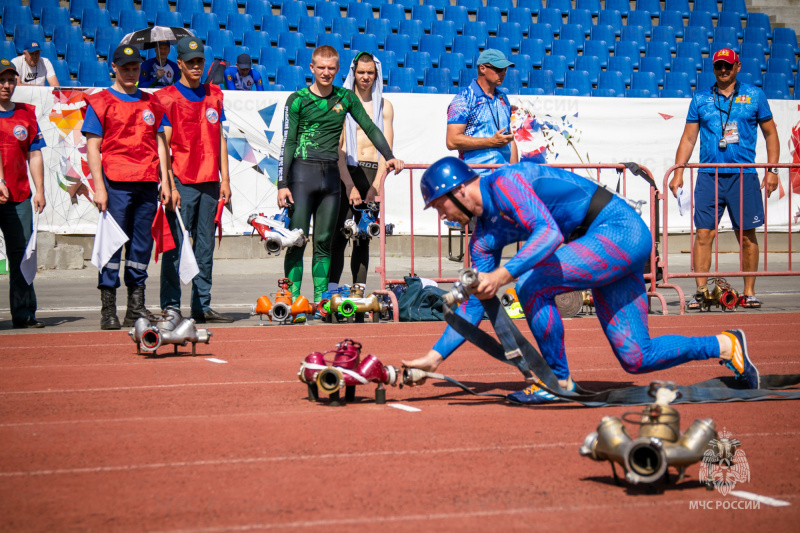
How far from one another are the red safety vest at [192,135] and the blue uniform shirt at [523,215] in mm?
4260

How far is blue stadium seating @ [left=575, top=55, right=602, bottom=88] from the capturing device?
61.5ft

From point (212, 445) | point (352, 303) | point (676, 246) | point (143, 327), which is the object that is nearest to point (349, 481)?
point (212, 445)

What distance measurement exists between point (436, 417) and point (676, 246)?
42.9 feet

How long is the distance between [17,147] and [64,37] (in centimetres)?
906

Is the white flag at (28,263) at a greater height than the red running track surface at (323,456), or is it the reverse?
the white flag at (28,263)

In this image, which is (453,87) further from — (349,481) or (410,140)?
(349,481)

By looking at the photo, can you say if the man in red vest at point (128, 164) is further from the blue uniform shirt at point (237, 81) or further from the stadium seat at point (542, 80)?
the stadium seat at point (542, 80)

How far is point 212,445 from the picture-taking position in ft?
12.6

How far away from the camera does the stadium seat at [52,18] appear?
1617 cm

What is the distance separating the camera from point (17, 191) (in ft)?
26.2

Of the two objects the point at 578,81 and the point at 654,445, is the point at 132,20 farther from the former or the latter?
the point at 654,445

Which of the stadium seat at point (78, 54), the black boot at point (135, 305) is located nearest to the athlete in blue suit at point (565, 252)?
the black boot at point (135, 305)

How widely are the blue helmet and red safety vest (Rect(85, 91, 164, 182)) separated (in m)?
4.30

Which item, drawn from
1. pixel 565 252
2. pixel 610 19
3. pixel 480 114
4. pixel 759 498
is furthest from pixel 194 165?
pixel 610 19
